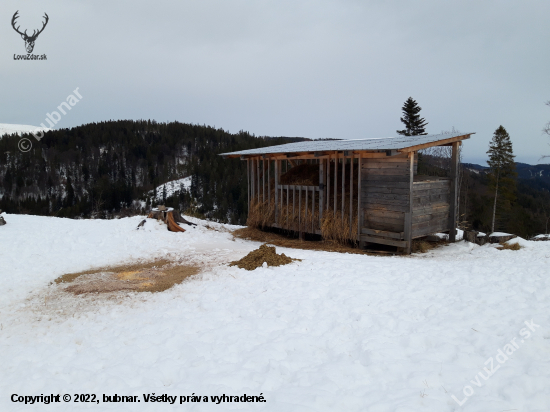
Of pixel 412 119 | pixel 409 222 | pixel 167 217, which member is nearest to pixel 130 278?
pixel 167 217

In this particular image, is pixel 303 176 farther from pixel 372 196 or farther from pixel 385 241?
pixel 385 241

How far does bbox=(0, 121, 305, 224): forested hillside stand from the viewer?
2473 inches

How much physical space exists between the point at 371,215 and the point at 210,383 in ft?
25.3

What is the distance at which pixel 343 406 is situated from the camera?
3152 millimetres

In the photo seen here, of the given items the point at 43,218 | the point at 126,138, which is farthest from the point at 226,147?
the point at 43,218

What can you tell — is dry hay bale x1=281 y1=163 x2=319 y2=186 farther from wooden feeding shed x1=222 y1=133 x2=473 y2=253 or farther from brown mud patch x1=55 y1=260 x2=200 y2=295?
brown mud patch x1=55 y1=260 x2=200 y2=295

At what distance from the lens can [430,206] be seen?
10320 millimetres

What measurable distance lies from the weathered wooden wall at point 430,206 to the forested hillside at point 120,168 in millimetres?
45750

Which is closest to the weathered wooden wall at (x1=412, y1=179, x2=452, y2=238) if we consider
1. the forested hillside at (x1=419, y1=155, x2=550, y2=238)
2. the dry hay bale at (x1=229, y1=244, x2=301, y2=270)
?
the dry hay bale at (x1=229, y1=244, x2=301, y2=270)

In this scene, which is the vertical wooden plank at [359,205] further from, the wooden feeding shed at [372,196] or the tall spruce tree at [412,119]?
the tall spruce tree at [412,119]

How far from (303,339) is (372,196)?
21.6ft

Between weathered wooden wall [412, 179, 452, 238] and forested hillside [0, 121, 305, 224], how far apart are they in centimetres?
4575

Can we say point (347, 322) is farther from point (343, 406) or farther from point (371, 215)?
point (371, 215)

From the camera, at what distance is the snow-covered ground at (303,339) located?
329 cm
